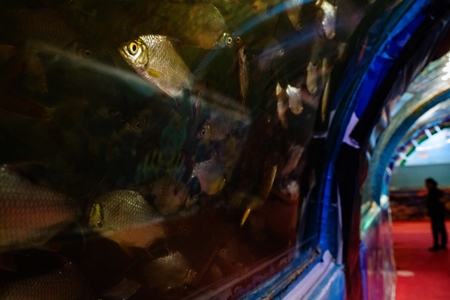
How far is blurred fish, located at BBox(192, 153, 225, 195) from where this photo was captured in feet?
6.22

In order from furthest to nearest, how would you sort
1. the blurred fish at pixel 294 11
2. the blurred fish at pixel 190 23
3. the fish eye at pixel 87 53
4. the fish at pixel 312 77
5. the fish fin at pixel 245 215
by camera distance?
the fish at pixel 312 77 → the fish fin at pixel 245 215 → the blurred fish at pixel 294 11 → the blurred fish at pixel 190 23 → the fish eye at pixel 87 53

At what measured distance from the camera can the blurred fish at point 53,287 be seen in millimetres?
988

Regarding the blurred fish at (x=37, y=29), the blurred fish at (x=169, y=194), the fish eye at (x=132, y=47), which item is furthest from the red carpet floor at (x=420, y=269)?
the blurred fish at (x=37, y=29)

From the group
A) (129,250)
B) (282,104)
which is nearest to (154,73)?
(129,250)

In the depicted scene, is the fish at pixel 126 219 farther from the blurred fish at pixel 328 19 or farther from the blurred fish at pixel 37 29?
the blurred fish at pixel 328 19

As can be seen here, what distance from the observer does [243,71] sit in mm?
1998

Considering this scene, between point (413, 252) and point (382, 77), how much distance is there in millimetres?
6385

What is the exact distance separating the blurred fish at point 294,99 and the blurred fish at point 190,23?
98cm

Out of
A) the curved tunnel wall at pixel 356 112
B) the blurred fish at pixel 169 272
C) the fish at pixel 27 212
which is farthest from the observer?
the curved tunnel wall at pixel 356 112

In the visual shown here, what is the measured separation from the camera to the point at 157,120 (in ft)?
5.19

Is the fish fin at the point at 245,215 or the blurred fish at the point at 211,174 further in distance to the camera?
the fish fin at the point at 245,215

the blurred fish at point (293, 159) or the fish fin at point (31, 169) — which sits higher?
the blurred fish at point (293, 159)

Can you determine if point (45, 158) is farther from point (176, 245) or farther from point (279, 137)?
point (279, 137)

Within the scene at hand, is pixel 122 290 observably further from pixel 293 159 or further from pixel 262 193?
pixel 293 159
